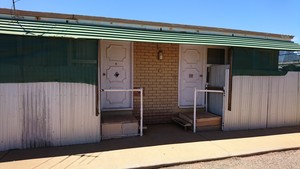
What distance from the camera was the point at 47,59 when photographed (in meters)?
4.67

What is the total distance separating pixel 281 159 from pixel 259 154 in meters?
0.39

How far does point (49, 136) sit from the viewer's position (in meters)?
4.79

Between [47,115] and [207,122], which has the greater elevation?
[47,115]

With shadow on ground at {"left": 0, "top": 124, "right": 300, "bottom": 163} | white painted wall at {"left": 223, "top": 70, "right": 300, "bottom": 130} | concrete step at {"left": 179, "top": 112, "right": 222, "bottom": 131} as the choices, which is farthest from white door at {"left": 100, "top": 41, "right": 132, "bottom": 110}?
white painted wall at {"left": 223, "top": 70, "right": 300, "bottom": 130}

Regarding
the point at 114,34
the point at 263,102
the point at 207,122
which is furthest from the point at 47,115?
the point at 263,102

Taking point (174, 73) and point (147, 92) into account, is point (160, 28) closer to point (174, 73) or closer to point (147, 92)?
point (174, 73)

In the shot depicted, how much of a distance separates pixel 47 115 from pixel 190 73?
4378mm

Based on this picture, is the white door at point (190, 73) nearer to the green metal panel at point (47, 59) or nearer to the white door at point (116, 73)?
the white door at point (116, 73)

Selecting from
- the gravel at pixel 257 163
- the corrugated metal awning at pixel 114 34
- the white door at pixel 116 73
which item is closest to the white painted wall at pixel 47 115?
the corrugated metal awning at pixel 114 34

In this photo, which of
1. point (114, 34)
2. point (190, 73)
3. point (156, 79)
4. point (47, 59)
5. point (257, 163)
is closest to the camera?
point (257, 163)

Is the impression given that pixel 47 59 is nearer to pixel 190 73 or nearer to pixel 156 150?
pixel 156 150

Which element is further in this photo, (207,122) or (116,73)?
(116,73)

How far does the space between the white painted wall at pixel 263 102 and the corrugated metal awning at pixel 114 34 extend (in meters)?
0.96

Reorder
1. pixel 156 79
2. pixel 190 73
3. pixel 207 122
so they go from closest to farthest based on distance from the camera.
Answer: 1. pixel 207 122
2. pixel 156 79
3. pixel 190 73
